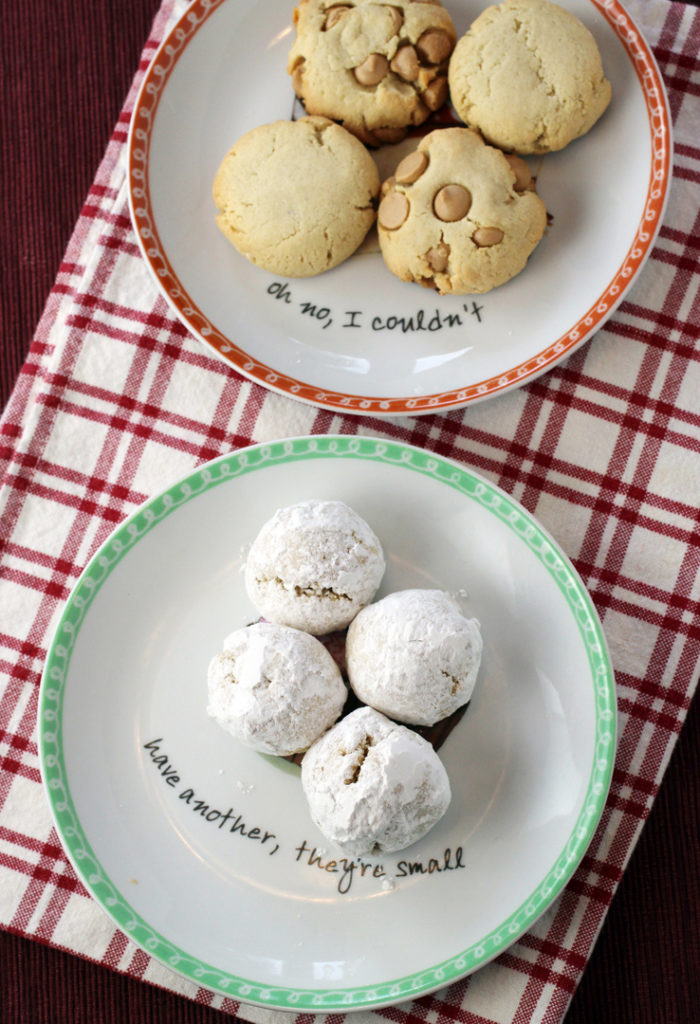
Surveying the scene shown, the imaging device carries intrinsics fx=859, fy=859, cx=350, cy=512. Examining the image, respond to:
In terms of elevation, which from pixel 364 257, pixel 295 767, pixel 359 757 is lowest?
pixel 295 767

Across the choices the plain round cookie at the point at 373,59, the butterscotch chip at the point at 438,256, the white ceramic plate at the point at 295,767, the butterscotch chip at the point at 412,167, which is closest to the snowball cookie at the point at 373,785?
the white ceramic plate at the point at 295,767

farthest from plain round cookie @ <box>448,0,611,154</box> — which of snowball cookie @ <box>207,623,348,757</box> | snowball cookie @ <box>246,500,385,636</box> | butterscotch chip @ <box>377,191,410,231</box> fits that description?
snowball cookie @ <box>207,623,348,757</box>

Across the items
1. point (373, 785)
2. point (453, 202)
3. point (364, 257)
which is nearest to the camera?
point (373, 785)

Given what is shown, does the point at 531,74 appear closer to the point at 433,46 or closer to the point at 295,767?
the point at 433,46

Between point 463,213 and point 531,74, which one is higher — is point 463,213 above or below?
below

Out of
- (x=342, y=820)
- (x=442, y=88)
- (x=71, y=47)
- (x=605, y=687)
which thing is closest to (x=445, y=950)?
(x=342, y=820)

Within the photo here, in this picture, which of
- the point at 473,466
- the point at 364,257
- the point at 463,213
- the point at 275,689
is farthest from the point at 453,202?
the point at 275,689
